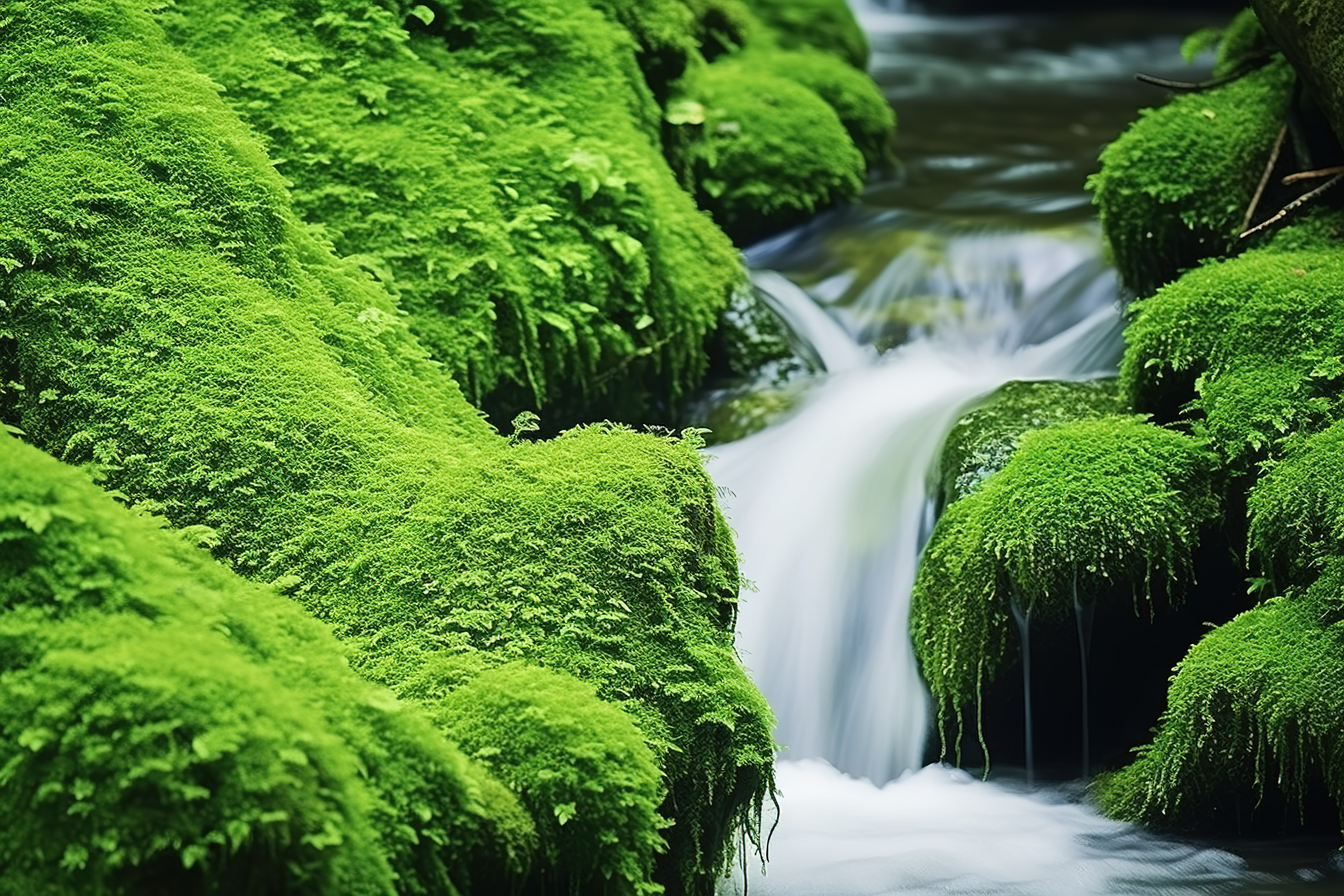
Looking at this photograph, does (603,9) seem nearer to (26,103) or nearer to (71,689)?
(26,103)

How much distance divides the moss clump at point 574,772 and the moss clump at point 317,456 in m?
0.07

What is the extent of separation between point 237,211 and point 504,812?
7.88 ft

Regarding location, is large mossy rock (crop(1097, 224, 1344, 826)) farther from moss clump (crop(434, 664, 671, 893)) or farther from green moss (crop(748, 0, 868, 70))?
green moss (crop(748, 0, 868, 70))

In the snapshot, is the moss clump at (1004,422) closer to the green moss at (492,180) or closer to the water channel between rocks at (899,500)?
the water channel between rocks at (899,500)

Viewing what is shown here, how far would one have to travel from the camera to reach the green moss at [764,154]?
836 cm

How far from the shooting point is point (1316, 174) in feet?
18.7

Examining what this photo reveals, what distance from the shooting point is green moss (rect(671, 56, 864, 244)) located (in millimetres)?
8359

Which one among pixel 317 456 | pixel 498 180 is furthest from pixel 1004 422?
pixel 317 456

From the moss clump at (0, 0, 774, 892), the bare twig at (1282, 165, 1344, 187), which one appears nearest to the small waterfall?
the bare twig at (1282, 165, 1344, 187)

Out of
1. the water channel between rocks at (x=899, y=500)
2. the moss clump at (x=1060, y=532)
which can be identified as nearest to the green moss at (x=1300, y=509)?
the moss clump at (x=1060, y=532)

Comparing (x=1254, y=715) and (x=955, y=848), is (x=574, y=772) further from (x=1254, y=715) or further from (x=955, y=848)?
(x=1254, y=715)

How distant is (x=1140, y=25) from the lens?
16.1 metres

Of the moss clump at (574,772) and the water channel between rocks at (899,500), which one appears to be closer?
the moss clump at (574,772)

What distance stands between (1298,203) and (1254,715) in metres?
2.38
